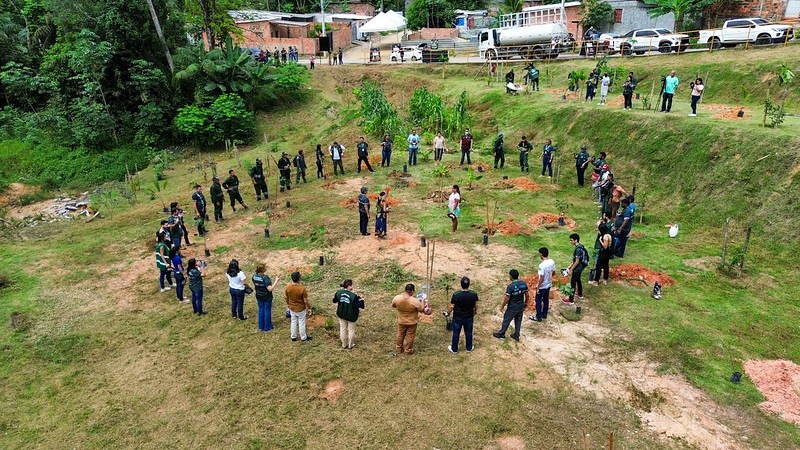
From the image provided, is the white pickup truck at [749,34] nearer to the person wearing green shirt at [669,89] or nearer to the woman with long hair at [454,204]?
the person wearing green shirt at [669,89]

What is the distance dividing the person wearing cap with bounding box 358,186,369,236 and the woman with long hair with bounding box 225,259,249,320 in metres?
4.48

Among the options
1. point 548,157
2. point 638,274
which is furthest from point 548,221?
point 548,157

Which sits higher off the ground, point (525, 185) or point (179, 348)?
point (525, 185)

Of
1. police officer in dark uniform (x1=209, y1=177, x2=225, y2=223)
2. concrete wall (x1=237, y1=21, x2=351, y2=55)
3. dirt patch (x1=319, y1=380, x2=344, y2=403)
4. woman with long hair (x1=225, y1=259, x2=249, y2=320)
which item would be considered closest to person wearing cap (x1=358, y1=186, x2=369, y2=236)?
woman with long hair (x1=225, y1=259, x2=249, y2=320)

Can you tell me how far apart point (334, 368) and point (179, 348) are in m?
3.29

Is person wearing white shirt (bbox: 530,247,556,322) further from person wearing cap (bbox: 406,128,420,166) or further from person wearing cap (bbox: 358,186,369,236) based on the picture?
person wearing cap (bbox: 406,128,420,166)

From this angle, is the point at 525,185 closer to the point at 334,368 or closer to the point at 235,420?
the point at 334,368

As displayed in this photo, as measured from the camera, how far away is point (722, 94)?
2019cm

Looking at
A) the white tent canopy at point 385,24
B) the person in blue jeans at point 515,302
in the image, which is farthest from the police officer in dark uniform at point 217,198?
the white tent canopy at point 385,24

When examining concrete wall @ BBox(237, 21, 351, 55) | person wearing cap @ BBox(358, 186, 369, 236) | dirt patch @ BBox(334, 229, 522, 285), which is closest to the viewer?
dirt patch @ BBox(334, 229, 522, 285)

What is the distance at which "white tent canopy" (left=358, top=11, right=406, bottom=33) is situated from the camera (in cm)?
4319

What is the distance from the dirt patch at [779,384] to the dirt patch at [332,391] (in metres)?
6.48

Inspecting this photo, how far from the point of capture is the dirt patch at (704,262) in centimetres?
1152

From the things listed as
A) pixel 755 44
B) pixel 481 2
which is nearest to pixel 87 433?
pixel 755 44
